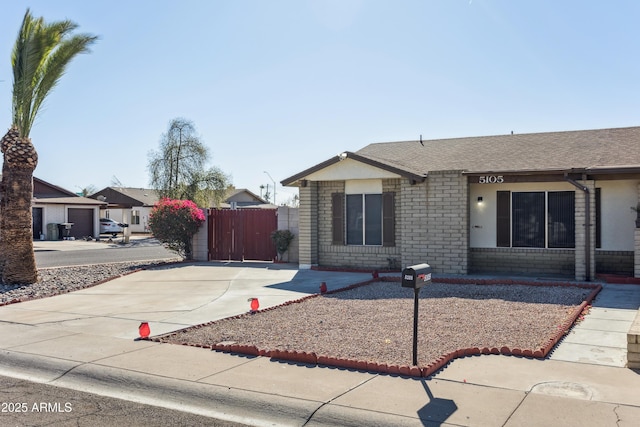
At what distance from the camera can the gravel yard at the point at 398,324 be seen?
773 cm

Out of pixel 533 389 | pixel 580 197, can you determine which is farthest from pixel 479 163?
pixel 533 389

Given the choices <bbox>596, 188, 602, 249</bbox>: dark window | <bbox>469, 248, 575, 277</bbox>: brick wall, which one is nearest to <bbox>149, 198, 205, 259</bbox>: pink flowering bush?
<bbox>469, 248, 575, 277</bbox>: brick wall

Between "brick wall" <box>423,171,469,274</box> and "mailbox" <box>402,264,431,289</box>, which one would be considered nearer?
"mailbox" <box>402,264,431,289</box>

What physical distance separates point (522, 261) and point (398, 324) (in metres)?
7.68

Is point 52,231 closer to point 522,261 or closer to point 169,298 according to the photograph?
point 169,298

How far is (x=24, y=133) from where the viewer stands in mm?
15156

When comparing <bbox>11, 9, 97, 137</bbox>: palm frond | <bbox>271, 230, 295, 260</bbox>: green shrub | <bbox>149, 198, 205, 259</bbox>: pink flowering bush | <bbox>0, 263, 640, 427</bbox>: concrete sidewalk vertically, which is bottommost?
<bbox>0, 263, 640, 427</bbox>: concrete sidewalk

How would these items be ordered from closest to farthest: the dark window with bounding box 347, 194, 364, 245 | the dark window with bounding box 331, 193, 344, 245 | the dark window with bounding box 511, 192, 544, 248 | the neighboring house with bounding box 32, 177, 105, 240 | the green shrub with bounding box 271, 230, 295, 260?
the dark window with bounding box 511, 192, 544, 248 < the dark window with bounding box 347, 194, 364, 245 < the dark window with bounding box 331, 193, 344, 245 < the green shrub with bounding box 271, 230, 295, 260 < the neighboring house with bounding box 32, 177, 105, 240

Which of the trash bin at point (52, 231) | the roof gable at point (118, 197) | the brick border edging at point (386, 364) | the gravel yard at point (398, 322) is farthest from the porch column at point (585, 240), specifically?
the roof gable at point (118, 197)

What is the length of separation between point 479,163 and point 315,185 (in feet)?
16.2

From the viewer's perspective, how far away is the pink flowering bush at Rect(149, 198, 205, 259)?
1997 centimetres

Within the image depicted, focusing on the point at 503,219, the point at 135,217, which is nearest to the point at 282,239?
the point at 503,219

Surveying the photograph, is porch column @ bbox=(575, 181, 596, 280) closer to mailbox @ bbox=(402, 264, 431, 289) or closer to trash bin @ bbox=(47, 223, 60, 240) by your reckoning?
mailbox @ bbox=(402, 264, 431, 289)

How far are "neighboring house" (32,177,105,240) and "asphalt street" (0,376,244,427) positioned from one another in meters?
35.5
